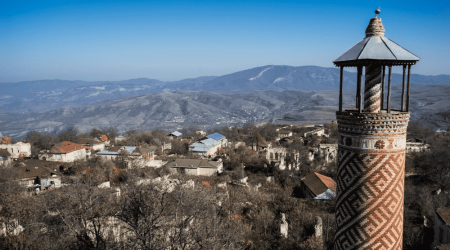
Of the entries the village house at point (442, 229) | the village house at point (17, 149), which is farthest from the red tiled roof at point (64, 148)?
the village house at point (442, 229)

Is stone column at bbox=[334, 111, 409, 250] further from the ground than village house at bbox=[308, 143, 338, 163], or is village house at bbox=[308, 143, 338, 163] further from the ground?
stone column at bbox=[334, 111, 409, 250]

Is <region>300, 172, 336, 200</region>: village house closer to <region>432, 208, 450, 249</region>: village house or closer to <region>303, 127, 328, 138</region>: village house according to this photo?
<region>432, 208, 450, 249</region>: village house

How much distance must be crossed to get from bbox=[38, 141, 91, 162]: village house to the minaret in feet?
123

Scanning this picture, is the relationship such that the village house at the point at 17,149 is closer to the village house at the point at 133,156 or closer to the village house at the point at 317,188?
the village house at the point at 133,156

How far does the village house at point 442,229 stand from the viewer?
1648 centimetres

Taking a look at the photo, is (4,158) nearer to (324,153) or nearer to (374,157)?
(324,153)

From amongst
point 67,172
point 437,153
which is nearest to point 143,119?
point 67,172

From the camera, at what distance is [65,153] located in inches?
1516

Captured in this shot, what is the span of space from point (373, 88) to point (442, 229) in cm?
1504

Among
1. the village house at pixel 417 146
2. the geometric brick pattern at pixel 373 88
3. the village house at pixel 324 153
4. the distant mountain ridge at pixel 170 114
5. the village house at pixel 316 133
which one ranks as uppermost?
the geometric brick pattern at pixel 373 88

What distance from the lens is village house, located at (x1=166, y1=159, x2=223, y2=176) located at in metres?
33.4

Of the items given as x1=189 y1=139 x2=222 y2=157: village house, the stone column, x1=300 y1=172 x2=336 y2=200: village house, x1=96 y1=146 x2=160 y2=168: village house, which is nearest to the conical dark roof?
the stone column

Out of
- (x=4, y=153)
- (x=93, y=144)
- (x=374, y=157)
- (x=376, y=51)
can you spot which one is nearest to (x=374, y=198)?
(x=374, y=157)

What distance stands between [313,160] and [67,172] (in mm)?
27651
